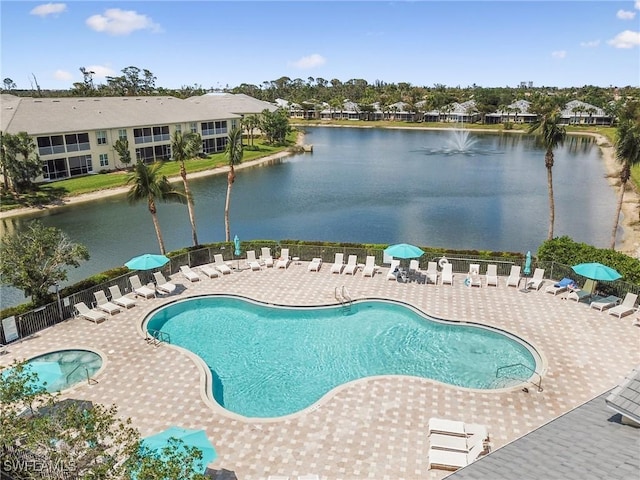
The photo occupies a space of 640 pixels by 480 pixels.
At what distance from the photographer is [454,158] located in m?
83.0

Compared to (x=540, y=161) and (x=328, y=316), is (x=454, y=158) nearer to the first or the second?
(x=540, y=161)

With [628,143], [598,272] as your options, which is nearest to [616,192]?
[628,143]

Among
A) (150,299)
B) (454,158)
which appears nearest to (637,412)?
(150,299)

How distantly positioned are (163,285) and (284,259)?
713 centimetres

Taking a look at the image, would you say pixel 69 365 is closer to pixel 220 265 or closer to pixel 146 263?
pixel 146 263

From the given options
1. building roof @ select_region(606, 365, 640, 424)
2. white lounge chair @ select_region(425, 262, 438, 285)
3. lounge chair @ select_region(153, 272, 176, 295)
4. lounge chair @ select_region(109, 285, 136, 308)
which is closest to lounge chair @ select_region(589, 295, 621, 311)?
white lounge chair @ select_region(425, 262, 438, 285)

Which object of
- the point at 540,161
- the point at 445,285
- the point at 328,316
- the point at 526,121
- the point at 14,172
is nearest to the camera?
the point at 328,316

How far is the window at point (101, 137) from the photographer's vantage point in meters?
60.0

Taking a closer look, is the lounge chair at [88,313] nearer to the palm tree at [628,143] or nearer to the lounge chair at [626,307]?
the lounge chair at [626,307]

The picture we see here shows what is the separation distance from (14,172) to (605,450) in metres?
54.8

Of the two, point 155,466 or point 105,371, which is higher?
point 155,466

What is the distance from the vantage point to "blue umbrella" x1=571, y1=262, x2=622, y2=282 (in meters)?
21.0

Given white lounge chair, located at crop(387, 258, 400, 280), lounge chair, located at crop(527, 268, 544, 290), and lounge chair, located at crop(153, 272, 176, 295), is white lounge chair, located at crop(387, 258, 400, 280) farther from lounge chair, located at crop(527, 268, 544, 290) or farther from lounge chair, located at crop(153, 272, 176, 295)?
lounge chair, located at crop(153, 272, 176, 295)

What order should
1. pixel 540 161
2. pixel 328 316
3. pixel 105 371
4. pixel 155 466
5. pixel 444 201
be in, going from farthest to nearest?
1. pixel 540 161
2. pixel 444 201
3. pixel 328 316
4. pixel 105 371
5. pixel 155 466
